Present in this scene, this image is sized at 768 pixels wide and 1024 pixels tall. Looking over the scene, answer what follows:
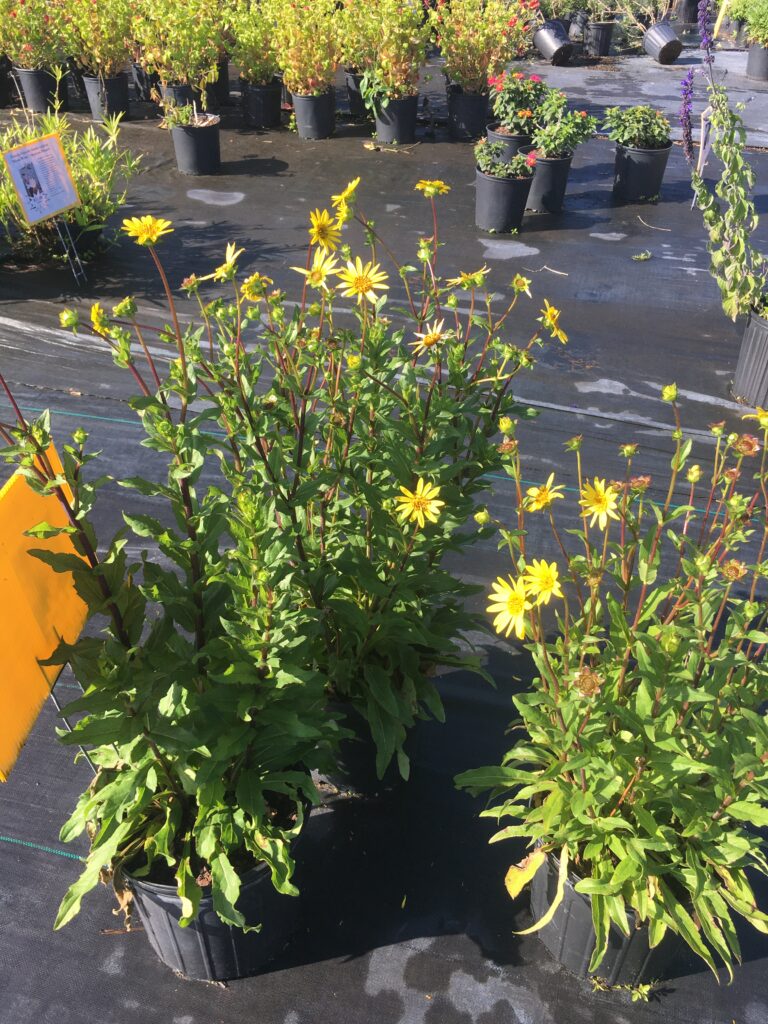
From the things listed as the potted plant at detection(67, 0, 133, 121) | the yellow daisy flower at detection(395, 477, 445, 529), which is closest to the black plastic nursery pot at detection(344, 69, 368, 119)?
the potted plant at detection(67, 0, 133, 121)

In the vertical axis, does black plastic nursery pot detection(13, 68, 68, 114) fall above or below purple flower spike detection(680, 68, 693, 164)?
above

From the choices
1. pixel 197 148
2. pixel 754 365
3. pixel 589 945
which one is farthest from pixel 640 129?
pixel 589 945

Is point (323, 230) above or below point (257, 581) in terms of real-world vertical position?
above

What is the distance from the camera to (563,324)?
16.5 feet

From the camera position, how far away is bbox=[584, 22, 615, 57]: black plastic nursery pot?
494 inches

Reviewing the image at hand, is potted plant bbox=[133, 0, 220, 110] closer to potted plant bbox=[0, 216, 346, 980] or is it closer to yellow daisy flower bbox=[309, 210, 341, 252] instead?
yellow daisy flower bbox=[309, 210, 341, 252]

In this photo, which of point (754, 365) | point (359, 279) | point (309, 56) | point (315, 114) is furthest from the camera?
point (315, 114)

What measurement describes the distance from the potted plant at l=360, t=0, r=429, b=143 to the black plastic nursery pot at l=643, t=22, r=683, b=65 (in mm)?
5955

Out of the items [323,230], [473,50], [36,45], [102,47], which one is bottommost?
[323,230]

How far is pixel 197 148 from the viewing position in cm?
708

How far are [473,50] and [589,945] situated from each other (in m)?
8.17

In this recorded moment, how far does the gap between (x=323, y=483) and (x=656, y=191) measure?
6139 millimetres

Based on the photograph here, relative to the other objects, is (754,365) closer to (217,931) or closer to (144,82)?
(217,931)

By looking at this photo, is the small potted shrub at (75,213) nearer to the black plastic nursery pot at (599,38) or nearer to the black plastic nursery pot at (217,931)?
the black plastic nursery pot at (217,931)
